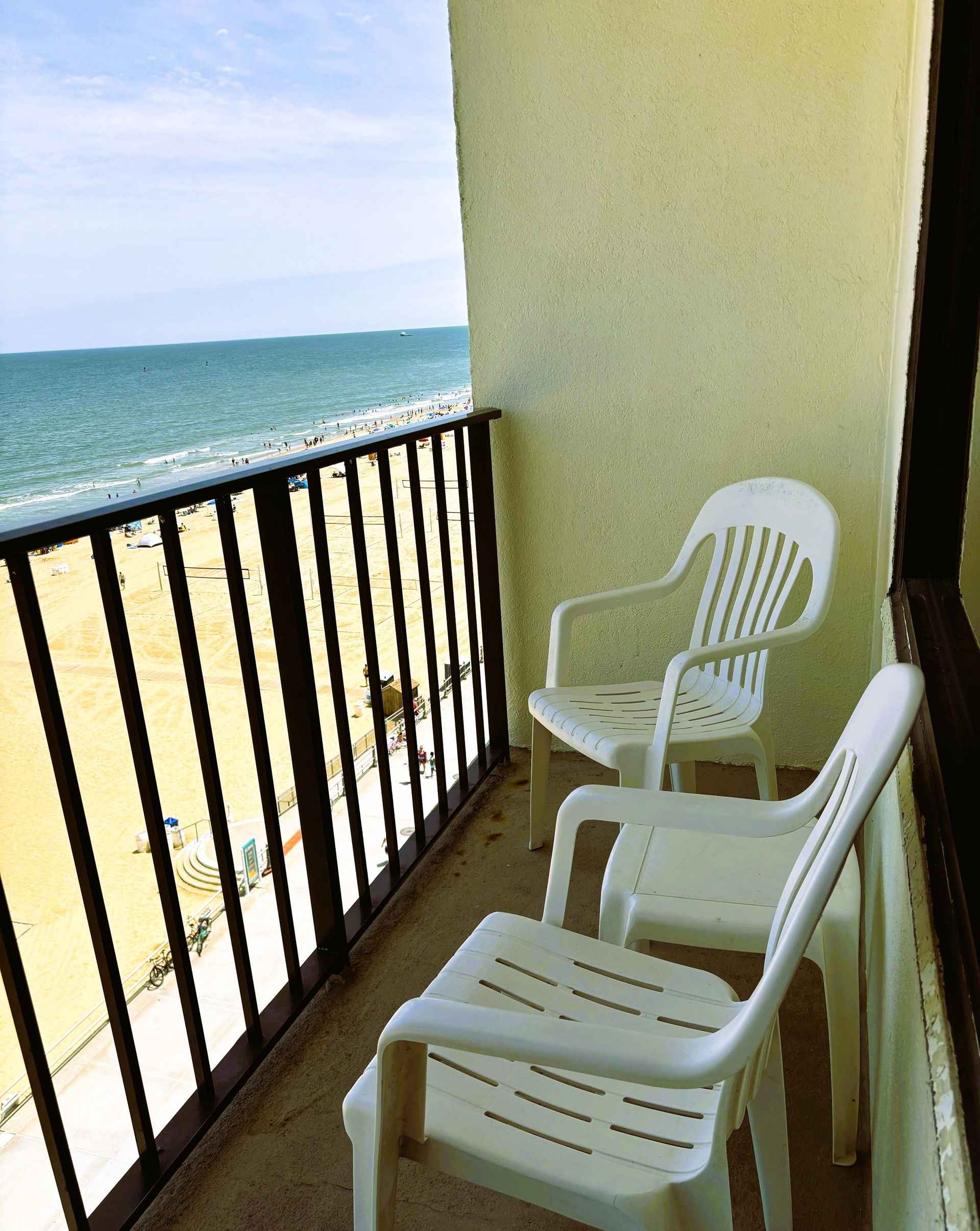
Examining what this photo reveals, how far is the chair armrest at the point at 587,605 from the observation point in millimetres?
2240

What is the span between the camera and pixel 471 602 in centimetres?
273

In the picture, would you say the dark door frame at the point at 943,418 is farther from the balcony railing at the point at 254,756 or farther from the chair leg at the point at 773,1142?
the balcony railing at the point at 254,756

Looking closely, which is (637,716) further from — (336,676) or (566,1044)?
(566,1044)

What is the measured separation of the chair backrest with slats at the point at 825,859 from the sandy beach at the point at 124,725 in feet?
25.1

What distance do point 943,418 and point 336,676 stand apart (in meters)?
1.32

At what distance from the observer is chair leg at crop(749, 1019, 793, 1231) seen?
114 cm

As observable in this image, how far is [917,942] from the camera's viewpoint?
78 cm

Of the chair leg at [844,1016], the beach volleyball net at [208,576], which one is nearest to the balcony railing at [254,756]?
the chair leg at [844,1016]

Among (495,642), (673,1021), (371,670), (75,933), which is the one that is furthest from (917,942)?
(75,933)

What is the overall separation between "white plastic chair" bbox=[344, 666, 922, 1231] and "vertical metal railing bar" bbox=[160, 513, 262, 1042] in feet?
1.71

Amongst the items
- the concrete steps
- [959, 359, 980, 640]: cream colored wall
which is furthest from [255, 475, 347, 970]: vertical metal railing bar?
the concrete steps

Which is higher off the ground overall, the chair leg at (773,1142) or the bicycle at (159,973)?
the chair leg at (773,1142)

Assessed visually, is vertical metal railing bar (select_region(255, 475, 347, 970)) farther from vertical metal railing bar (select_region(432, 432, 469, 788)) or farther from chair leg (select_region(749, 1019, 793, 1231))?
chair leg (select_region(749, 1019, 793, 1231))

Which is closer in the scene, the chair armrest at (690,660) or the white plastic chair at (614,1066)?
the white plastic chair at (614,1066)
